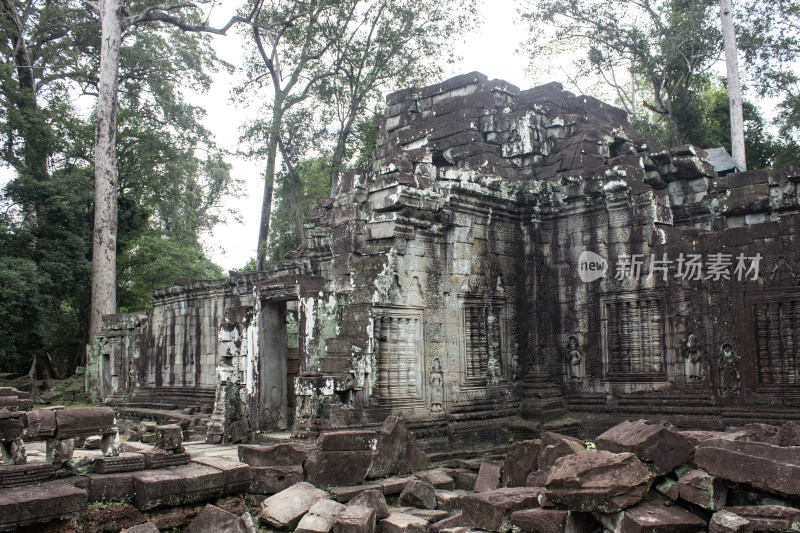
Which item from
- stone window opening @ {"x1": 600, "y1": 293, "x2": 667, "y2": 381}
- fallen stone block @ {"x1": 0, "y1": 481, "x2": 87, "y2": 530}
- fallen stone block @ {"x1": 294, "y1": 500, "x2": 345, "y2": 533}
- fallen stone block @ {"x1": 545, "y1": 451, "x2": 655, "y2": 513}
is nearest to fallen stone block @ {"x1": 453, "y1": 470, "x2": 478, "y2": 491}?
fallen stone block @ {"x1": 294, "y1": 500, "x2": 345, "y2": 533}

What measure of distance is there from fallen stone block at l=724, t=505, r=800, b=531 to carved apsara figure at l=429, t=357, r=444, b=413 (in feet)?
15.2

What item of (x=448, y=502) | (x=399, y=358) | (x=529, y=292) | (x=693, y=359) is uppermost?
(x=529, y=292)

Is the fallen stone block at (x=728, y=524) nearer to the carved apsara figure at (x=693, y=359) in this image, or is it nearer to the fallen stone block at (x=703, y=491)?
the fallen stone block at (x=703, y=491)

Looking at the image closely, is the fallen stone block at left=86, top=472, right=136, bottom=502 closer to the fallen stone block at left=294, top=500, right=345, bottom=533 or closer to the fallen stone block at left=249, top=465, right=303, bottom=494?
the fallen stone block at left=249, top=465, right=303, bottom=494

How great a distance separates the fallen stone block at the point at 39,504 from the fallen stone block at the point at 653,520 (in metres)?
4.40

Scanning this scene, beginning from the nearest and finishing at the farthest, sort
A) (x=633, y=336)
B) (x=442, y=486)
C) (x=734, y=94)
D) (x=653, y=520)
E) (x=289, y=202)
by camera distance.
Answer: (x=653, y=520)
(x=442, y=486)
(x=633, y=336)
(x=734, y=94)
(x=289, y=202)

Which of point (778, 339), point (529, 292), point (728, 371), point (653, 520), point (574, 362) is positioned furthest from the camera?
point (529, 292)

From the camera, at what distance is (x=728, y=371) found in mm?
8445

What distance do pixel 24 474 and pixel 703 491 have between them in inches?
225

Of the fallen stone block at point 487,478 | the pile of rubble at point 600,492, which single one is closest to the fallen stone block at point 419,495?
the pile of rubble at point 600,492

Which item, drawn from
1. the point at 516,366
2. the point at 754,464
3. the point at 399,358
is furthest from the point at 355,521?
the point at 516,366

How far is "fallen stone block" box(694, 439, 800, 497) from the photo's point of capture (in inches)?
196

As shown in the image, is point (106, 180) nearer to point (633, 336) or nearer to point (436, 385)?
point (436, 385)

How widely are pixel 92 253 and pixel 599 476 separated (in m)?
23.0
